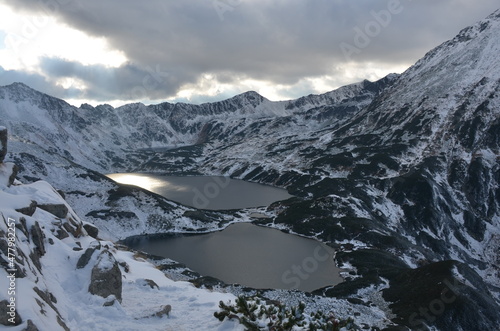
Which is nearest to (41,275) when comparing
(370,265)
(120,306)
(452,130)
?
(120,306)

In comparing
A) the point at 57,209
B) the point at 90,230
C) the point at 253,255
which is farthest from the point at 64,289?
the point at 253,255

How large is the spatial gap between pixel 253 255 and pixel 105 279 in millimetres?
69138

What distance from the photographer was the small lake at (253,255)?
247 feet

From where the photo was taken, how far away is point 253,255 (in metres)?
91.8

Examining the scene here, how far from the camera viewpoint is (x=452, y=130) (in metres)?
188

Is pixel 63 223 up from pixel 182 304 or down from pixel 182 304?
up

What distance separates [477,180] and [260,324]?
16323 centimetres

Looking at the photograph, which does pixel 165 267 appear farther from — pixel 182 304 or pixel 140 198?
pixel 140 198

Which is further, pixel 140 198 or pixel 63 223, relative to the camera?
pixel 140 198

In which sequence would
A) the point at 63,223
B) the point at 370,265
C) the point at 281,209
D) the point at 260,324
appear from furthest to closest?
1. the point at 281,209
2. the point at 370,265
3. the point at 63,223
4. the point at 260,324

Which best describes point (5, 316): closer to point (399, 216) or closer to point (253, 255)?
point (253, 255)

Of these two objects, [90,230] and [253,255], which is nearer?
[90,230]

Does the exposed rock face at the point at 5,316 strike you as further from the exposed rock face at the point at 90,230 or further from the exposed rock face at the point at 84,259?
the exposed rock face at the point at 90,230

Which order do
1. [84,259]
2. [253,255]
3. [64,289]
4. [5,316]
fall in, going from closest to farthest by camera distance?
1. [5,316]
2. [64,289]
3. [84,259]
4. [253,255]
